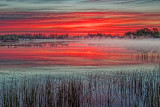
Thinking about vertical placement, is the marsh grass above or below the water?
above

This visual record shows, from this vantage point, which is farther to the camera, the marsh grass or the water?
the water

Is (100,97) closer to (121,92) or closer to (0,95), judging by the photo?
(121,92)

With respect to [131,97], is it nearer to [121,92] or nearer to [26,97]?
[121,92]

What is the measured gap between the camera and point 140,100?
1030 cm

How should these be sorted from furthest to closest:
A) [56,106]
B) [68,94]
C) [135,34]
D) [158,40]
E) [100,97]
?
[135,34] < [158,40] < [100,97] < [68,94] < [56,106]

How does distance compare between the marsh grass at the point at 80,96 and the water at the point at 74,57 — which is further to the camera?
the water at the point at 74,57

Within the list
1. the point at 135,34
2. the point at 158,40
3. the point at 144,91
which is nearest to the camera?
the point at 144,91

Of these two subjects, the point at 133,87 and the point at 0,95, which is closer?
the point at 0,95

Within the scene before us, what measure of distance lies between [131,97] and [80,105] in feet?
8.11

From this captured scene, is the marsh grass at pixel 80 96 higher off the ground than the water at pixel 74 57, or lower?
higher

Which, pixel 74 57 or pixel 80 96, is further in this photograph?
pixel 74 57

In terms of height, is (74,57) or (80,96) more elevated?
(80,96)

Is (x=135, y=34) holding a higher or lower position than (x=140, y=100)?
lower

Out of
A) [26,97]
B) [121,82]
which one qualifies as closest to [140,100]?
[121,82]
